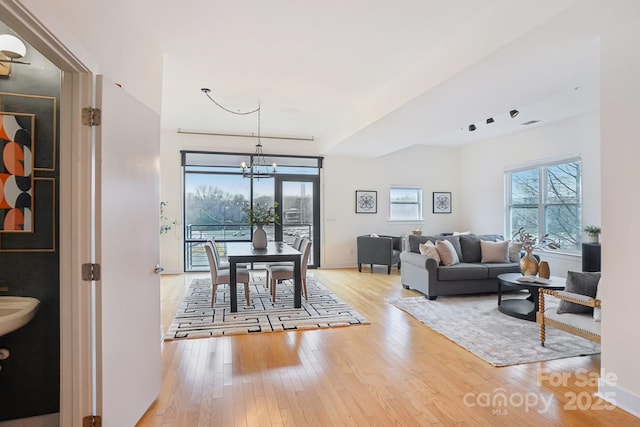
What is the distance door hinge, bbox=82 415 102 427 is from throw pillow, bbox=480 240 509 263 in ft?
17.6

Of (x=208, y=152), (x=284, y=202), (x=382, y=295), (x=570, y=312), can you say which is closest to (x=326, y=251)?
(x=284, y=202)

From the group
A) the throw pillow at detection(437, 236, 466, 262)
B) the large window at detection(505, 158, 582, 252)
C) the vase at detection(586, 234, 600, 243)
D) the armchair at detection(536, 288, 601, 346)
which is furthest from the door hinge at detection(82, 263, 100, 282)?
the large window at detection(505, 158, 582, 252)

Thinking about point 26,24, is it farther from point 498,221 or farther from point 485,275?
point 498,221

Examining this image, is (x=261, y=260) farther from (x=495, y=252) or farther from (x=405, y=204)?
(x=405, y=204)

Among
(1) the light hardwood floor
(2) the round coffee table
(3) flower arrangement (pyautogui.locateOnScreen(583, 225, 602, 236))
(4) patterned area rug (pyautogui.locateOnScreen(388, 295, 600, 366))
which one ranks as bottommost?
(1) the light hardwood floor

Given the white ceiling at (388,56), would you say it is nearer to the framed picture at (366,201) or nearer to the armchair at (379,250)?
the armchair at (379,250)

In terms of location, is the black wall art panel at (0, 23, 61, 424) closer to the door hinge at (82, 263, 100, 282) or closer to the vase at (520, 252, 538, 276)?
the door hinge at (82, 263, 100, 282)

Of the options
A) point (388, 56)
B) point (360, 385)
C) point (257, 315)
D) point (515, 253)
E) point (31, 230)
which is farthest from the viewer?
point (515, 253)

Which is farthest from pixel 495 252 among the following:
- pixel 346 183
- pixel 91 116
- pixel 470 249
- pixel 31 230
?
pixel 31 230

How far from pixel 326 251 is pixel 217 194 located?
8.92ft

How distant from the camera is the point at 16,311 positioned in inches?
70.5

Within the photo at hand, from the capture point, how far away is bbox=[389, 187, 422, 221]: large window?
812 cm

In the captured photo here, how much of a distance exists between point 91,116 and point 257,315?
3.03 m

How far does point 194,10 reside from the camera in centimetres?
266
